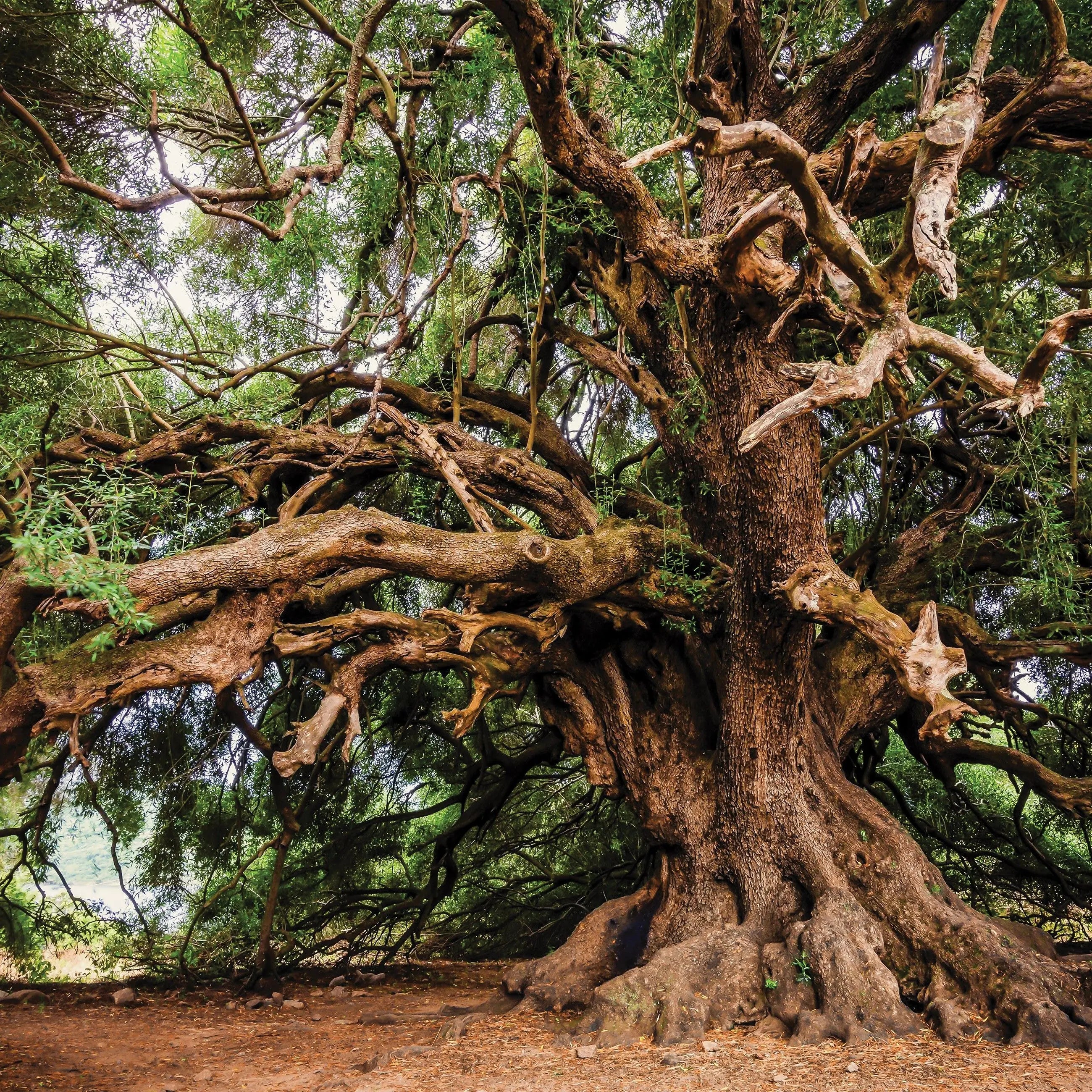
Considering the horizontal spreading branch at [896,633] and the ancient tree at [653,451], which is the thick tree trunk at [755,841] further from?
the horizontal spreading branch at [896,633]

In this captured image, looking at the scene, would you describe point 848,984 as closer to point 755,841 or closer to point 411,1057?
point 755,841

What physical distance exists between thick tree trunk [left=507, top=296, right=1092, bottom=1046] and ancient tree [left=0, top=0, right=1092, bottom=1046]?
0.02m

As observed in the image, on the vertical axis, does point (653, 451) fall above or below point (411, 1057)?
above

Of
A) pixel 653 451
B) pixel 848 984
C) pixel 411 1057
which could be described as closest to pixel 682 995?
pixel 848 984

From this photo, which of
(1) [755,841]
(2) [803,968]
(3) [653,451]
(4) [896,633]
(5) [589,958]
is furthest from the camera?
(3) [653,451]

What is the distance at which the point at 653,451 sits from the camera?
6520 mm

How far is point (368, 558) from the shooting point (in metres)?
4.39

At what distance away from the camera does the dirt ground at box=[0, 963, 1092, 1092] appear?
3.45 metres

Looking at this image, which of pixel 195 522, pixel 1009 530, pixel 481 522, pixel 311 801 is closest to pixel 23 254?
pixel 195 522

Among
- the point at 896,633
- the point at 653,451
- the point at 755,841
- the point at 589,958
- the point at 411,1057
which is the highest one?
the point at 653,451

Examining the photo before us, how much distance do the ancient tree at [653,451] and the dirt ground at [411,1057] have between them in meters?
0.32

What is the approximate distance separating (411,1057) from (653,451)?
4172 mm

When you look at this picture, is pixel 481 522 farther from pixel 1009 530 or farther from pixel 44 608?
pixel 1009 530

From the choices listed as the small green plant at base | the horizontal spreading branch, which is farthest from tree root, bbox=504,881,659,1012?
the horizontal spreading branch
